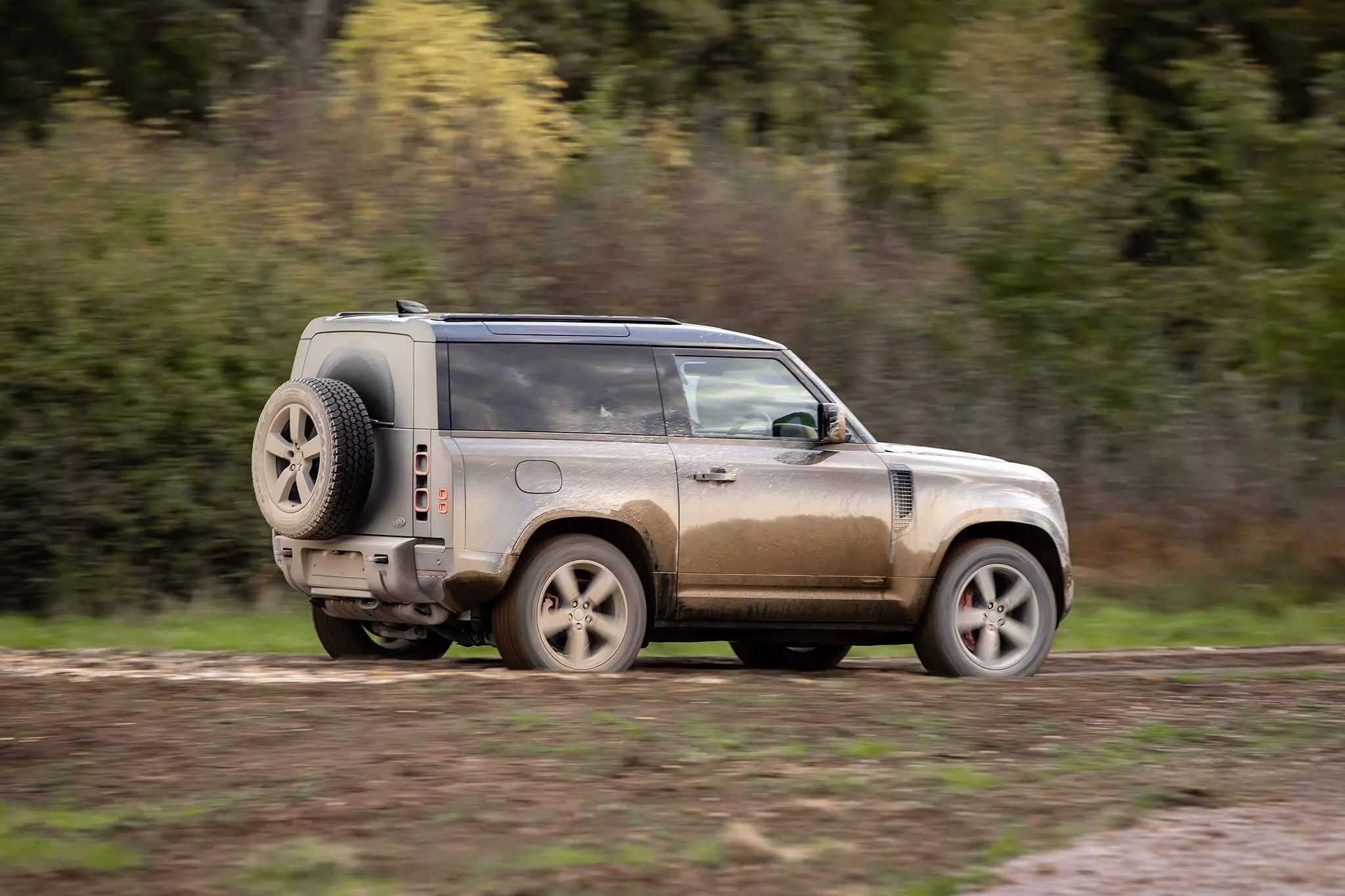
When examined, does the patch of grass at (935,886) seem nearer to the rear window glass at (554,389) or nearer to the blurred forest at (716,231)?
the rear window glass at (554,389)

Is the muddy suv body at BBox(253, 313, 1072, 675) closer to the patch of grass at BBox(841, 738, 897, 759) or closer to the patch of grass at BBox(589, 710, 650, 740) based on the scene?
the patch of grass at BBox(589, 710, 650, 740)

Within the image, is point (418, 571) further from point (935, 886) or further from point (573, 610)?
point (935, 886)

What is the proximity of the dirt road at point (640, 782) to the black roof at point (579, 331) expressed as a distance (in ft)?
5.51

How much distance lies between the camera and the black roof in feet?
31.4

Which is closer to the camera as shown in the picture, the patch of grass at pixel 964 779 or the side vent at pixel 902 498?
the patch of grass at pixel 964 779

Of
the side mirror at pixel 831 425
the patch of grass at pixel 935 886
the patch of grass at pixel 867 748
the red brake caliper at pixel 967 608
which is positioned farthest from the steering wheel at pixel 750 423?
the patch of grass at pixel 935 886

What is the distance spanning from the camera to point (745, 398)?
397 inches

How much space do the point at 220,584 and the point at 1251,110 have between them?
15059 mm

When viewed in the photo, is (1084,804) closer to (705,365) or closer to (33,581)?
(705,365)

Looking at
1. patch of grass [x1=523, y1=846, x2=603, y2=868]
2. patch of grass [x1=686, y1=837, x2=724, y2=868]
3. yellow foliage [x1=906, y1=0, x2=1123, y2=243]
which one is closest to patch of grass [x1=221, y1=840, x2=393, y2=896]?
patch of grass [x1=523, y1=846, x2=603, y2=868]

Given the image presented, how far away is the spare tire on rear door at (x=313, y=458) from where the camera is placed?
9234mm

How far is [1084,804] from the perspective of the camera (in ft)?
21.7

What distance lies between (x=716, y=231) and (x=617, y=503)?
9076mm

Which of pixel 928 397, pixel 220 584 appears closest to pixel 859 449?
pixel 220 584
